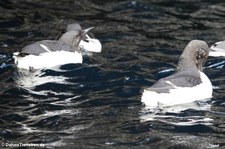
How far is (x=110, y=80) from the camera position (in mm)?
13125

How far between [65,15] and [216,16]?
4068 mm

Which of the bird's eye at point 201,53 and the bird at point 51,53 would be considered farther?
the bird at point 51,53

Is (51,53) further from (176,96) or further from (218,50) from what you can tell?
(176,96)

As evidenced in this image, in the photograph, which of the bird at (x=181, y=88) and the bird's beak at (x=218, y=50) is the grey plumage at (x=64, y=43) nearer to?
the bird's beak at (x=218, y=50)

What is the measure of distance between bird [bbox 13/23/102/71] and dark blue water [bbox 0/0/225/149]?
0.19 m

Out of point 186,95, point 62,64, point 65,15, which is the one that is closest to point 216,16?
point 65,15

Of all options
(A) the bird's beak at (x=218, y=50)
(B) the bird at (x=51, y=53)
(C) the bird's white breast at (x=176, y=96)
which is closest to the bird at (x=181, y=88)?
(C) the bird's white breast at (x=176, y=96)

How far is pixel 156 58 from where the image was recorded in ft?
48.6

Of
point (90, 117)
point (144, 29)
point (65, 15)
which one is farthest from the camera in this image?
point (65, 15)

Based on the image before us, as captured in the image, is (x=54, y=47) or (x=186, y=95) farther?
(x=54, y=47)

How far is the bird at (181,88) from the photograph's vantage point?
432 inches

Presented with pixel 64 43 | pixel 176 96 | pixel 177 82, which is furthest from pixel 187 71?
pixel 64 43

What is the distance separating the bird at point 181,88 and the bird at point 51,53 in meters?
3.11

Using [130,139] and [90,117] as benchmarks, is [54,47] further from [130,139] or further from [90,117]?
[130,139]
